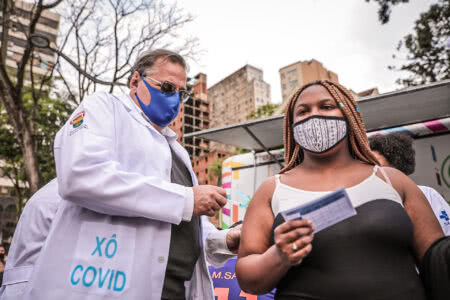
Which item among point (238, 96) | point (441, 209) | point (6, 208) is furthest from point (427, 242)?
point (238, 96)

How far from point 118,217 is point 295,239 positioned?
0.94 metres

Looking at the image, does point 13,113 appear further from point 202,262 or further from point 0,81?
point 202,262

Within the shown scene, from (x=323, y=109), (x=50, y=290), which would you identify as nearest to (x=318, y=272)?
(x=323, y=109)

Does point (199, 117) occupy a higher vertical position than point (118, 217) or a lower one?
higher

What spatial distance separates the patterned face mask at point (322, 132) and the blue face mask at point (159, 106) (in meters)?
1.03

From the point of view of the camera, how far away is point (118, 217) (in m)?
1.61

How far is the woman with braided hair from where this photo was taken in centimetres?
116

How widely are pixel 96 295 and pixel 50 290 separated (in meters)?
0.20

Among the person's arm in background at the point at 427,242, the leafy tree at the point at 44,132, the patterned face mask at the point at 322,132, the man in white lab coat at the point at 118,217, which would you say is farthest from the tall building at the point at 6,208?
the person's arm in background at the point at 427,242

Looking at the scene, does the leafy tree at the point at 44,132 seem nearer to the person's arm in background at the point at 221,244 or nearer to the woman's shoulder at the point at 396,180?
the person's arm in background at the point at 221,244

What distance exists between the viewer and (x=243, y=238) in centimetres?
141

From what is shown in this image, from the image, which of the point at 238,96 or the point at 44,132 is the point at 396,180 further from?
the point at 238,96

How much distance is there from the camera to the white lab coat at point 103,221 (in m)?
1.44

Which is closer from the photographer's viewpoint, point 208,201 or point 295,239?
point 295,239
